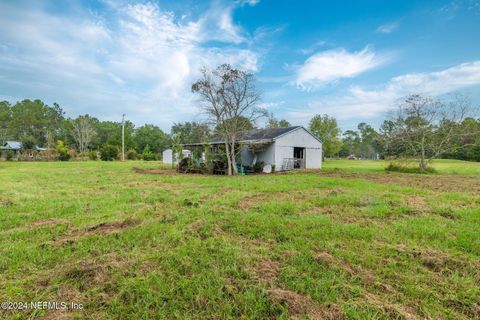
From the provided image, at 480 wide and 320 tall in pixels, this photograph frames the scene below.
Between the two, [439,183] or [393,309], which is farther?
[439,183]

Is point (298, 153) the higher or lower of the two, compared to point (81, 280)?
higher

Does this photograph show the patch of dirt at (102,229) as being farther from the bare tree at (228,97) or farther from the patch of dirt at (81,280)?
the bare tree at (228,97)

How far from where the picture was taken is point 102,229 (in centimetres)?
386

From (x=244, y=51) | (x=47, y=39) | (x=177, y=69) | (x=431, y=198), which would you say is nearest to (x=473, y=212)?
(x=431, y=198)

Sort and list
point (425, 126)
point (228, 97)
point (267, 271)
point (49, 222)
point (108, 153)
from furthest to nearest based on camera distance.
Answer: point (108, 153) < point (425, 126) < point (228, 97) < point (49, 222) < point (267, 271)

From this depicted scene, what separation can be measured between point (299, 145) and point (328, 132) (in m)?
21.3

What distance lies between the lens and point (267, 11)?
10547 millimetres

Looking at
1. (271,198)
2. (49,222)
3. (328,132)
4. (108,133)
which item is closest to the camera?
(49,222)

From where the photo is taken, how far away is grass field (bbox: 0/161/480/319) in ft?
6.39

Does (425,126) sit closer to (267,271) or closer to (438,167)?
(438,167)

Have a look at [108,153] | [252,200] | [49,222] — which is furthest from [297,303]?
[108,153]

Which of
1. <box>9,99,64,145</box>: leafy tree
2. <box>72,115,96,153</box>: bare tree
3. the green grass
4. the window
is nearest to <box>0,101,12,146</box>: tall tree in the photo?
<box>9,99,64,145</box>: leafy tree

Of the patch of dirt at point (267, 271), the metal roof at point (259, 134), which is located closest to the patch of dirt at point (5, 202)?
the patch of dirt at point (267, 271)

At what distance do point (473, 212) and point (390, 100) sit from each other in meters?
15.8
